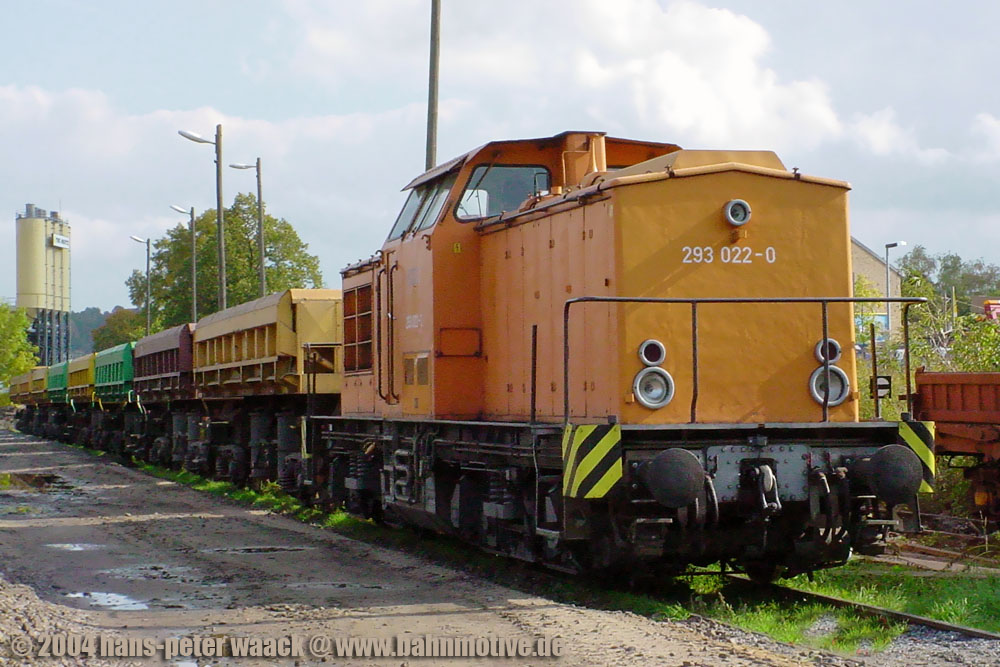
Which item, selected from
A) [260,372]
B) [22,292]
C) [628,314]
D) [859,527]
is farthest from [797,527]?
[22,292]

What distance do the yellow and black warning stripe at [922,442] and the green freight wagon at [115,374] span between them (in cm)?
2295

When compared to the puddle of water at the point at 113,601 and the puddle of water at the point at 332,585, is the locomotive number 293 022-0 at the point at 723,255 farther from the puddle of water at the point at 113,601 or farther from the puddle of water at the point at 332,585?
the puddle of water at the point at 113,601

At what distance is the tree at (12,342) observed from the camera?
83125 mm

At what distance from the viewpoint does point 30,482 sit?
2278 centimetres

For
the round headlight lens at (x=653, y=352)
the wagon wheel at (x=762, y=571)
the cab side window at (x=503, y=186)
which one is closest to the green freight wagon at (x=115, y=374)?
the cab side window at (x=503, y=186)

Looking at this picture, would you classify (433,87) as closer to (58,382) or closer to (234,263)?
(58,382)

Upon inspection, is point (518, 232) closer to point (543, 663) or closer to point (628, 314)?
point (628, 314)

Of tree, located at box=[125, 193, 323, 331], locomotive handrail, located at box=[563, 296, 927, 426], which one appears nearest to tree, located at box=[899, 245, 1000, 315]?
tree, located at box=[125, 193, 323, 331]

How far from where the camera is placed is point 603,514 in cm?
816

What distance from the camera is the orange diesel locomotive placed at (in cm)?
784

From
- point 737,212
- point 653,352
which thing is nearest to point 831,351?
point 737,212

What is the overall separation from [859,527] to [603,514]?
6.00ft

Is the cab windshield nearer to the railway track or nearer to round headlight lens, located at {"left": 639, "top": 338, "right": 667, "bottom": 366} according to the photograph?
round headlight lens, located at {"left": 639, "top": 338, "right": 667, "bottom": 366}

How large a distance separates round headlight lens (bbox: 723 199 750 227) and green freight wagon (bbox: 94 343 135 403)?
2230 centimetres
